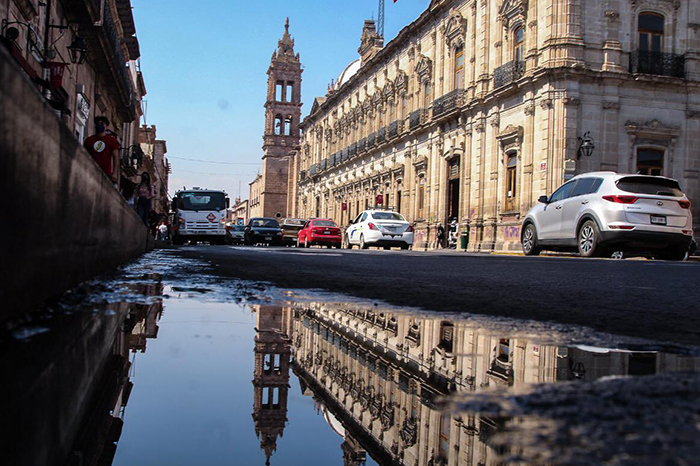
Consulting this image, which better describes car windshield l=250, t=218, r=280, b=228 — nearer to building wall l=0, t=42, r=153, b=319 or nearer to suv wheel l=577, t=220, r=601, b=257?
suv wheel l=577, t=220, r=601, b=257

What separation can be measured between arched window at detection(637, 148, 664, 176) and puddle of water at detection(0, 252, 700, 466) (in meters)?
23.4

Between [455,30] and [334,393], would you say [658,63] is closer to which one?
[455,30]

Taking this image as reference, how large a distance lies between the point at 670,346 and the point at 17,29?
1243 centimetres

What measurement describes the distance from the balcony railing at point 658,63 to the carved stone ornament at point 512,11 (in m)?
4.41

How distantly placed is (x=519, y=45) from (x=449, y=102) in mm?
5747

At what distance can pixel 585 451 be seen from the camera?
969 mm

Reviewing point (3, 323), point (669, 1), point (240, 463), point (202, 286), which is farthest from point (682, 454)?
point (669, 1)

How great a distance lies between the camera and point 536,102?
24078mm

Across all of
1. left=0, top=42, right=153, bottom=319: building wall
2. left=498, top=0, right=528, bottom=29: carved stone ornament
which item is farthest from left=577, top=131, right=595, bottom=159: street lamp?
left=0, top=42, right=153, bottom=319: building wall

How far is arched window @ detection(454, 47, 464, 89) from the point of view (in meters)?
31.1

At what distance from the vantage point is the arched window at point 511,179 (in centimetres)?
2558

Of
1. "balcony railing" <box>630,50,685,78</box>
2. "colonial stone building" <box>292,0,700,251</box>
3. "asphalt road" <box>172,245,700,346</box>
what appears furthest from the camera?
"balcony railing" <box>630,50,685,78</box>

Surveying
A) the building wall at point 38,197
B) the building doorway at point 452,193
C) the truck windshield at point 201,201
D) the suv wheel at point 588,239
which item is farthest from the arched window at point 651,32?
the building wall at point 38,197

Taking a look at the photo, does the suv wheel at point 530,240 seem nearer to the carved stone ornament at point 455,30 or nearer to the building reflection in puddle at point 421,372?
the building reflection in puddle at point 421,372
